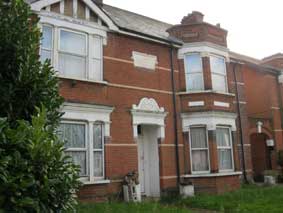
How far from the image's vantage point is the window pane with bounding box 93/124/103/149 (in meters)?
12.7

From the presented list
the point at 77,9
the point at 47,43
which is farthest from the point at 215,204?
the point at 77,9

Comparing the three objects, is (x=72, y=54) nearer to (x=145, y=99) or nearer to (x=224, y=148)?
(x=145, y=99)

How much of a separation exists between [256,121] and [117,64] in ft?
31.5

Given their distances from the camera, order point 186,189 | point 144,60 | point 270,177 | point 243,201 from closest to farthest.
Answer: point 243,201, point 186,189, point 144,60, point 270,177

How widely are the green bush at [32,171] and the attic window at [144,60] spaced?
30.0 feet

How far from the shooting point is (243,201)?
40.4 feet

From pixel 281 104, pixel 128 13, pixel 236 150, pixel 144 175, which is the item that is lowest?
pixel 144 175

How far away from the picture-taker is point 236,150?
16.2 metres

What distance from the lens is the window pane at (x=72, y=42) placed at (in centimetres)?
1252

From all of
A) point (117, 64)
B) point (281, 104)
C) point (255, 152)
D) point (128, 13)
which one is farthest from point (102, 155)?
point (281, 104)

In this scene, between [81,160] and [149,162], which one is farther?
[149,162]

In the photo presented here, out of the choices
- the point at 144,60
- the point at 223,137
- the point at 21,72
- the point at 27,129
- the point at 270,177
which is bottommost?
the point at 270,177

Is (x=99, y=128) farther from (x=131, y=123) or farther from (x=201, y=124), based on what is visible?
(x=201, y=124)

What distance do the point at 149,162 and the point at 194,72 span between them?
15.1 feet
